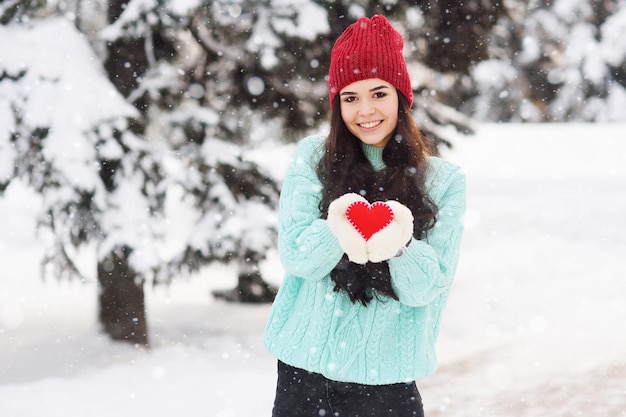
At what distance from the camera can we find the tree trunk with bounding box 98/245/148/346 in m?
5.72

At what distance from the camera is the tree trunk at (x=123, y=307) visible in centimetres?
572

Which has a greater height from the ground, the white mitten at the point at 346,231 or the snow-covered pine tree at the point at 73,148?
the snow-covered pine tree at the point at 73,148

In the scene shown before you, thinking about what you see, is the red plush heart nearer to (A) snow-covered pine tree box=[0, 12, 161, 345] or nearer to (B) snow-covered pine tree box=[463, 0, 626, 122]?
(A) snow-covered pine tree box=[0, 12, 161, 345]

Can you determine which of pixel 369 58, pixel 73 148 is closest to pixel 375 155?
pixel 369 58

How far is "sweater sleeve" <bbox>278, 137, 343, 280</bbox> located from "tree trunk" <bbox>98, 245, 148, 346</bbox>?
3842mm

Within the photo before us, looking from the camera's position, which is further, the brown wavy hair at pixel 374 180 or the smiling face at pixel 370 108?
the smiling face at pixel 370 108

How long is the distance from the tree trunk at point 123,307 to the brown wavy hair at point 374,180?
391 cm

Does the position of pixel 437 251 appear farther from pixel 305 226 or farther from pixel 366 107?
pixel 366 107

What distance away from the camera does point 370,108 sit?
2.11m

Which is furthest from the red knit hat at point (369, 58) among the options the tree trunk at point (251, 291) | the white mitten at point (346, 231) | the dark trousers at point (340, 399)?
the tree trunk at point (251, 291)

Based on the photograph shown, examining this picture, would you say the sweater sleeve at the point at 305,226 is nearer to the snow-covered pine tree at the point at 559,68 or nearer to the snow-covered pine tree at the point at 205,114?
the snow-covered pine tree at the point at 205,114

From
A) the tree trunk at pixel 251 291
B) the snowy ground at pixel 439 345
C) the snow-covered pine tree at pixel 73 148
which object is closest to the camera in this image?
the snow-covered pine tree at pixel 73 148

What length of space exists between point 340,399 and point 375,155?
0.79m

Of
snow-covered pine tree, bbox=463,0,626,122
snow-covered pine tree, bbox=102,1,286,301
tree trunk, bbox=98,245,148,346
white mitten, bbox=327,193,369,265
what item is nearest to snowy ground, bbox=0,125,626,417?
tree trunk, bbox=98,245,148,346
